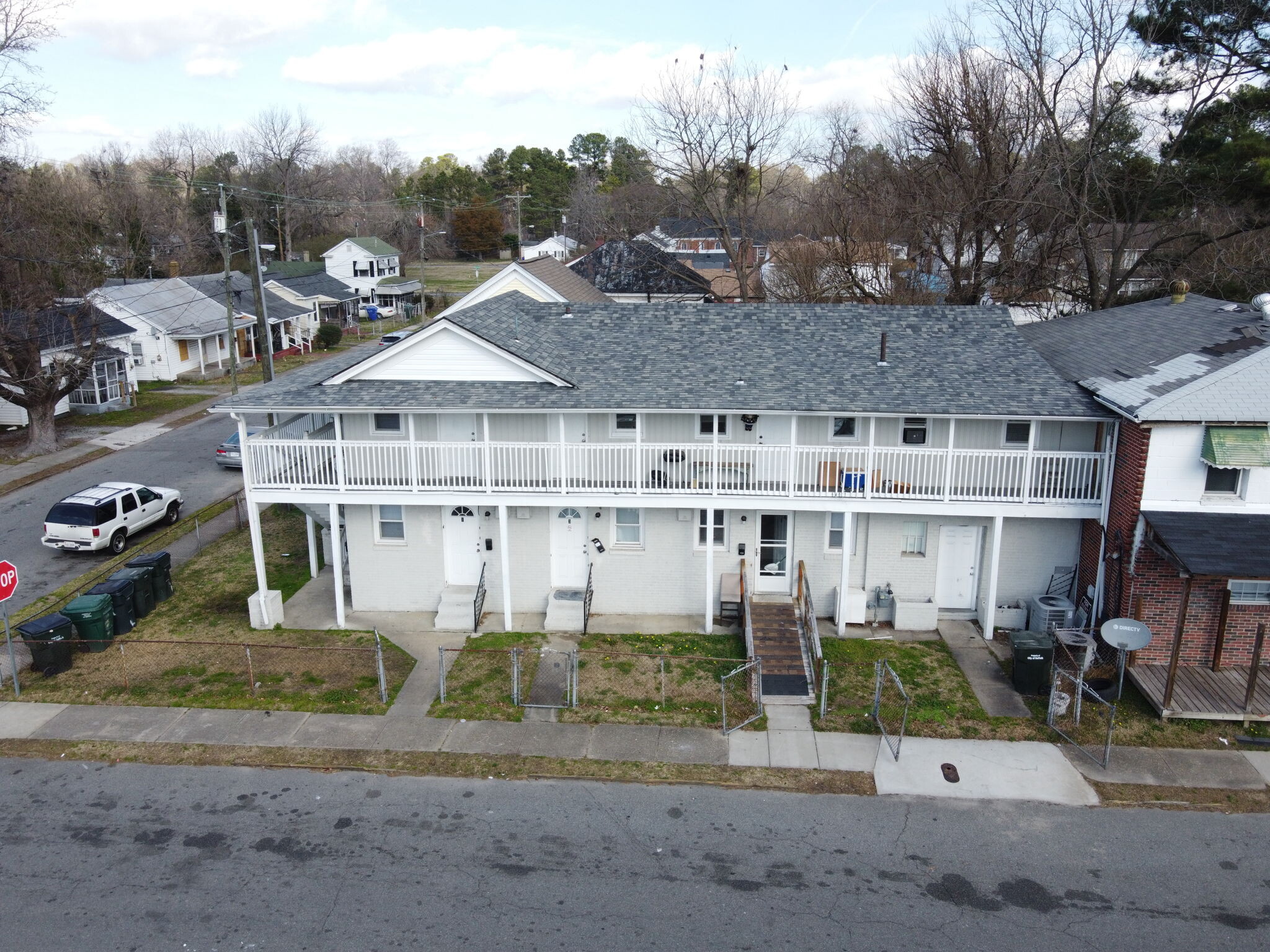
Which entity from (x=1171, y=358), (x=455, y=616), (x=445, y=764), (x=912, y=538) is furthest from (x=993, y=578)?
(x=445, y=764)

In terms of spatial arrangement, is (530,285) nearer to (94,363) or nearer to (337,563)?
(337,563)

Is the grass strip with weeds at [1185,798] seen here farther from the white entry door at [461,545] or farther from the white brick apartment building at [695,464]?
the white entry door at [461,545]

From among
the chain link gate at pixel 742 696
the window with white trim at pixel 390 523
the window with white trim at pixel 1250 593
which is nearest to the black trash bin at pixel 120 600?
the window with white trim at pixel 390 523

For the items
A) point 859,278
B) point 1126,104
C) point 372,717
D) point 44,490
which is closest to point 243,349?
point 44,490

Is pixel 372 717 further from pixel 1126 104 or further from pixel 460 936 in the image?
pixel 1126 104

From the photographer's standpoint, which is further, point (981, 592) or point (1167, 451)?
point (981, 592)

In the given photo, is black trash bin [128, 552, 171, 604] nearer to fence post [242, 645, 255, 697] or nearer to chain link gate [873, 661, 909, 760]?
fence post [242, 645, 255, 697]

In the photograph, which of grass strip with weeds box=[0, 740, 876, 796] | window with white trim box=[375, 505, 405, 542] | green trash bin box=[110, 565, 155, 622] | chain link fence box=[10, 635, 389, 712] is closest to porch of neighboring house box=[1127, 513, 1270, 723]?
grass strip with weeds box=[0, 740, 876, 796]
